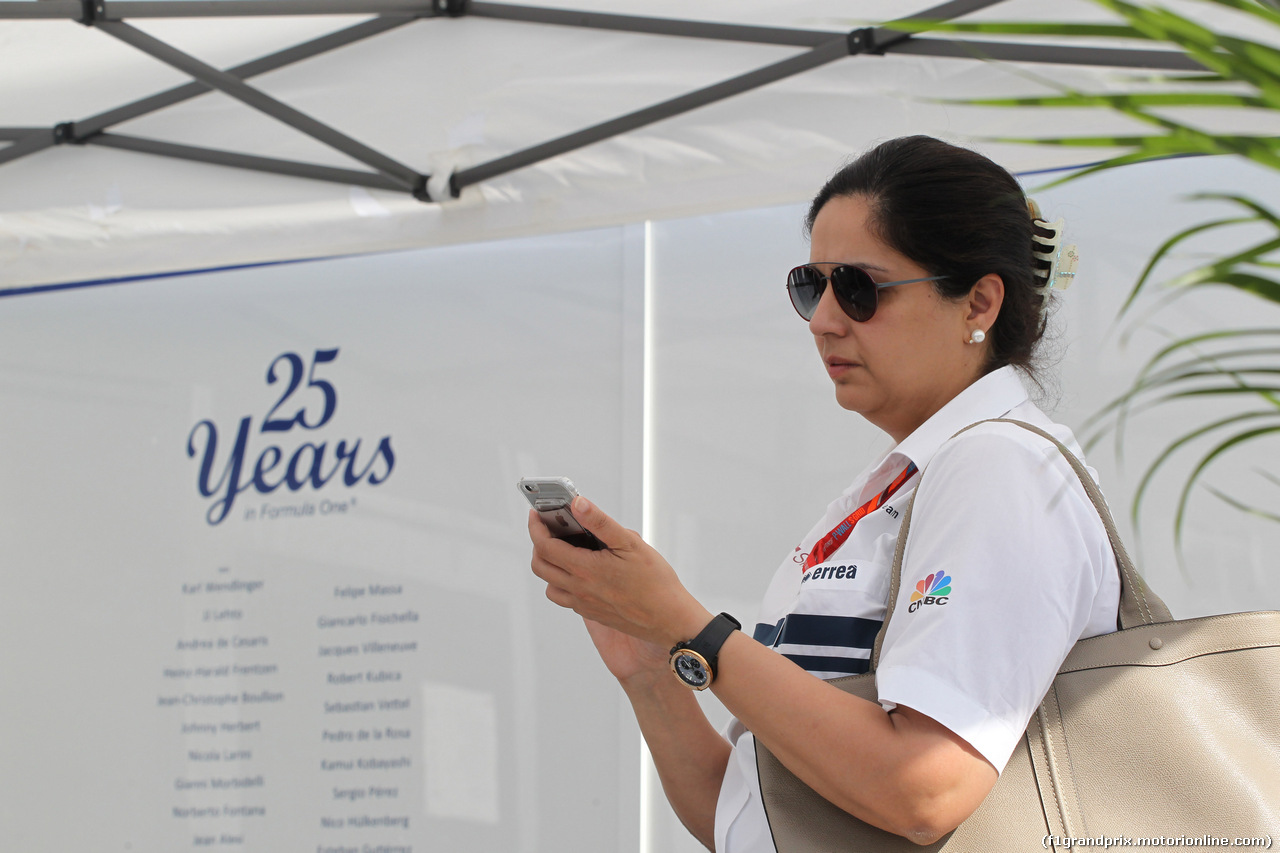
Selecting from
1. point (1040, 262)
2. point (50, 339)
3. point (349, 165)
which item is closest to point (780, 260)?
point (349, 165)

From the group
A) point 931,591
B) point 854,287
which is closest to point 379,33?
point 854,287

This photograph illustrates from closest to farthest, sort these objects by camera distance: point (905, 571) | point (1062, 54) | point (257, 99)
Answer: point (905, 571), point (1062, 54), point (257, 99)

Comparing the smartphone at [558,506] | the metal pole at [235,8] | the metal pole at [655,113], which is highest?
the metal pole at [235,8]

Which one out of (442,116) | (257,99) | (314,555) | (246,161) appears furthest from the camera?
(314,555)

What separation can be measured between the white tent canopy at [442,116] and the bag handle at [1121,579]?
1.57 m

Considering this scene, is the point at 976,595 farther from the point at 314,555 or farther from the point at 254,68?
the point at 314,555

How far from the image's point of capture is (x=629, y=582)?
115cm

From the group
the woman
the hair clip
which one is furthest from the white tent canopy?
the woman

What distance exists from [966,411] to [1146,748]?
442 millimetres

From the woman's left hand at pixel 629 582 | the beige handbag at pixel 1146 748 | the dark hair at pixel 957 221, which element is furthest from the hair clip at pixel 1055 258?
the woman's left hand at pixel 629 582

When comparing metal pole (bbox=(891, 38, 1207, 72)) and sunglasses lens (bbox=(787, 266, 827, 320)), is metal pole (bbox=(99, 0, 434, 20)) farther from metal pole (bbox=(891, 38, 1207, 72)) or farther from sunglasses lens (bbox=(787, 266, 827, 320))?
sunglasses lens (bbox=(787, 266, 827, 320))

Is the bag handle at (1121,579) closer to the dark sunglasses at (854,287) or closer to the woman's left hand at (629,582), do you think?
the woman's left hand at (629,582)

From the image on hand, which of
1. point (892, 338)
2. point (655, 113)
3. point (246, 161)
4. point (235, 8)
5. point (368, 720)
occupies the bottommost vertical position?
point (368, 720)

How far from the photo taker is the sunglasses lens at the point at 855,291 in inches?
53.6
